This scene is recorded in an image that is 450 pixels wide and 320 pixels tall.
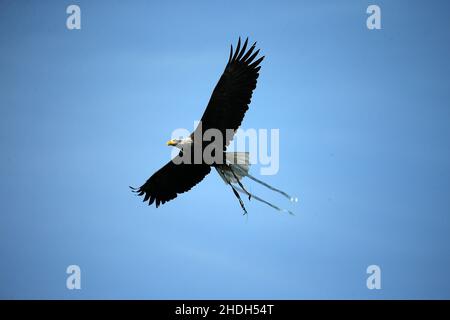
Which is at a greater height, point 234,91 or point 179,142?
point 234,91

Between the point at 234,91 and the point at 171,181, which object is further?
the point at 171,181

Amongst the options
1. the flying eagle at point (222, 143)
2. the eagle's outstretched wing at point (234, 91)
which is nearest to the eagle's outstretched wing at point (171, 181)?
the flying eagle at point (222, 143)

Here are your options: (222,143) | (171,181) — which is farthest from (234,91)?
(171,181)

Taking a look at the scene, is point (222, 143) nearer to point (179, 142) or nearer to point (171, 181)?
point (179, 142)

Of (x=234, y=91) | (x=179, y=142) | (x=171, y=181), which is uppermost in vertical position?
(x=234, y=91)

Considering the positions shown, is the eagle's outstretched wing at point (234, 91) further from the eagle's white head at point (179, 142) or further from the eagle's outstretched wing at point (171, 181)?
the eagle's outstretched wing at point (171, 181)

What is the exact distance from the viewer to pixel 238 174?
Result: 909cm

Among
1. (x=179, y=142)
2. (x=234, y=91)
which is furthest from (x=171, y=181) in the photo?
(x=234, y=91)

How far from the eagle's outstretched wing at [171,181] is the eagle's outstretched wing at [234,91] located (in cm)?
130

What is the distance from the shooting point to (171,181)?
960 centimetres

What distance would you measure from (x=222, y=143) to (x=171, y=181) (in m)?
1.56
